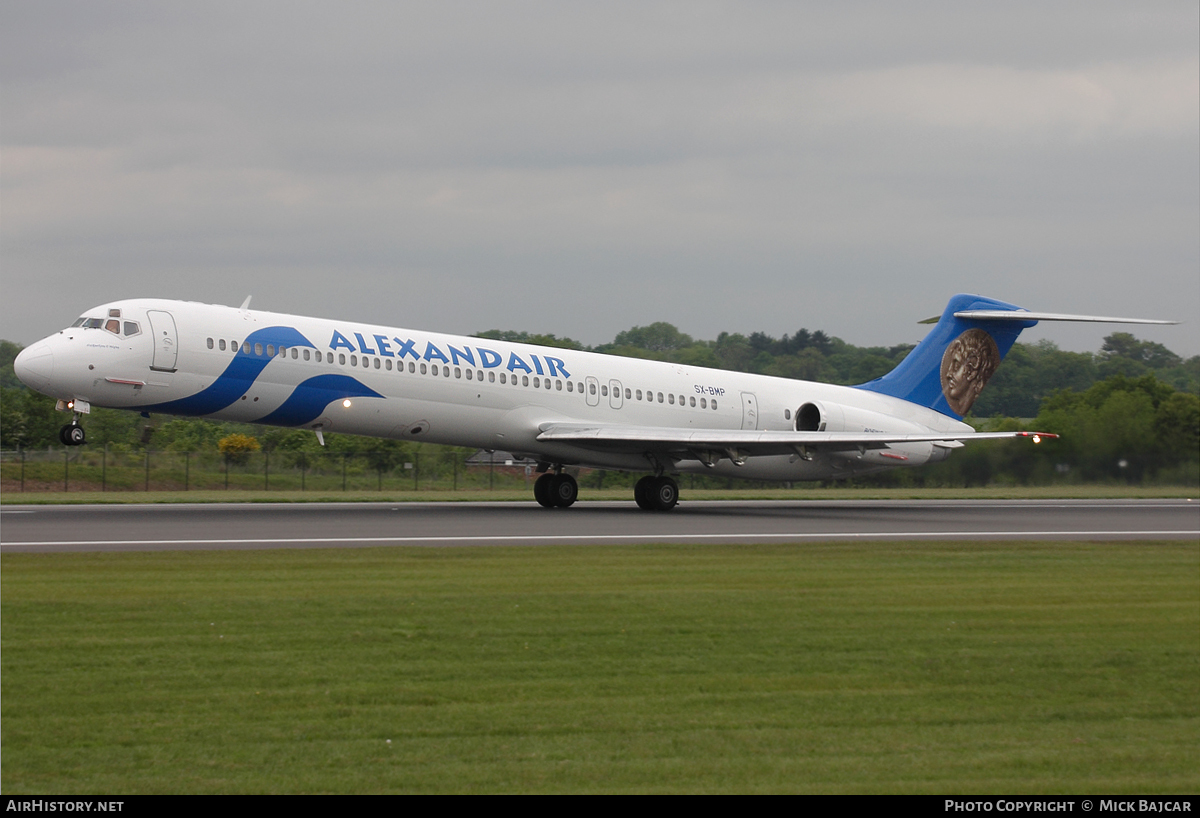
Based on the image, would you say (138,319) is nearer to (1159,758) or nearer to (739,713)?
(739,713)

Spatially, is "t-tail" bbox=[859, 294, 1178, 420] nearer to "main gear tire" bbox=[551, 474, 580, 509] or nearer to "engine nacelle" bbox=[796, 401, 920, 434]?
"engine nacelle" bbox=[796, 401, 920, 434]

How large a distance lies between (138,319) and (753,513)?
15348mm

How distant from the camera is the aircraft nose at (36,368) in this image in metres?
23.5

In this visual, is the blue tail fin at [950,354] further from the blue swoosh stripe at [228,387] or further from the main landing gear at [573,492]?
the blue swoosh stripe at [228,387]

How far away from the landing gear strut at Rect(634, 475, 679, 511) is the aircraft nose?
1385 cm

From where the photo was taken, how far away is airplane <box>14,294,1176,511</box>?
79.8ft

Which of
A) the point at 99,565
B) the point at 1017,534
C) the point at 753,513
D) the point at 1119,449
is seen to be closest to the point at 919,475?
the point at 1119,449

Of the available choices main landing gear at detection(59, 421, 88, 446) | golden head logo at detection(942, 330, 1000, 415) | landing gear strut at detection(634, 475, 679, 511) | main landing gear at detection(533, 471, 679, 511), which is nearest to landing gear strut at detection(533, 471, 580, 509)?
main landing gear at detection(533, 471, 679, 511)

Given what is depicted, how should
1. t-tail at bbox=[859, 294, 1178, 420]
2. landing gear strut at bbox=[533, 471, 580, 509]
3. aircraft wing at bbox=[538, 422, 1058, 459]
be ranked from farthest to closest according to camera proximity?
t-tail at bbox=[859, 294, 1178, 420]
landing gear strut at bbox=[533, 471, 580, 509]
aircraft wing at bbox=[538, 422, 1058, 459]

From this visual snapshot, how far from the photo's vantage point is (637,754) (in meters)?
7.85

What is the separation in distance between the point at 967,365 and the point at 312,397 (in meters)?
21.8

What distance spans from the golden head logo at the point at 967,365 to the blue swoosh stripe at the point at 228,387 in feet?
72.4

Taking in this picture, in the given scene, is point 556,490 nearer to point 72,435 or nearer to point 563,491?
point 563,491

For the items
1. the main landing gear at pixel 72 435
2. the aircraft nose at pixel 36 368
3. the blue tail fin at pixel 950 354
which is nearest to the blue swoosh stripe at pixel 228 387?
the main landing gear at pixel 72 435
